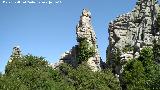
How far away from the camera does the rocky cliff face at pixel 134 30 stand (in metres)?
106

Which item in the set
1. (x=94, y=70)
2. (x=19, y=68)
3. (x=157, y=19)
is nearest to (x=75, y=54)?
(x=94, y=70)

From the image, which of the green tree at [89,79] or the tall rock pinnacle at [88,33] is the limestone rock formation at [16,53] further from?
the green tree at [89,79]

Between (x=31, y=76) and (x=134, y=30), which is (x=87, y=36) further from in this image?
(x=31, y=76)

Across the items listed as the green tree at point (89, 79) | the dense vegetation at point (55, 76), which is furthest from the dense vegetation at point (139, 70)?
the dense vegetation at point (55, 76)

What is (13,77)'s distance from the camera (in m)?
89.2

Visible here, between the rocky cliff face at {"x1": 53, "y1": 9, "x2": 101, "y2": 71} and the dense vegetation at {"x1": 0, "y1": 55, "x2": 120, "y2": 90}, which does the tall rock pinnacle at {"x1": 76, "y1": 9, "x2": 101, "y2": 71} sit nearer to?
the rocky cliff face at {"x1": 53, "y1": 9, "x2": 101, "y2": 71}

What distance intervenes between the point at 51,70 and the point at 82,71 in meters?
7.61

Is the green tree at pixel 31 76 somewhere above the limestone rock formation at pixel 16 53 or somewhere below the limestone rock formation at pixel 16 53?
below

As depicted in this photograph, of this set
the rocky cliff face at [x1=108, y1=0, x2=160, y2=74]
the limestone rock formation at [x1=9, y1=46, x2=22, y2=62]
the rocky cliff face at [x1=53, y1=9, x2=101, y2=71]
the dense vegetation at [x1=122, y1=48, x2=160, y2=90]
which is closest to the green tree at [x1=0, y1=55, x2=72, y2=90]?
the limestone rock formation at [x1=9, y1=46, x2=22, y2=62]

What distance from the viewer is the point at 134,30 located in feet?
375

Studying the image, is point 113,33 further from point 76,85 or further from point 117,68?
point 76,85

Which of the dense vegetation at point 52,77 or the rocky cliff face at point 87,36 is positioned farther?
the rocky cliff face at point 87,36

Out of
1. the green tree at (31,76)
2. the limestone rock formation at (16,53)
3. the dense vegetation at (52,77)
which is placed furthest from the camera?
the limestone rock formation at (16,53)

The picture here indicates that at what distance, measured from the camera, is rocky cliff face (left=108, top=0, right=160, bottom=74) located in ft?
347
